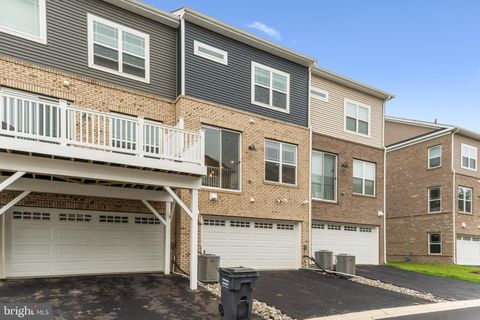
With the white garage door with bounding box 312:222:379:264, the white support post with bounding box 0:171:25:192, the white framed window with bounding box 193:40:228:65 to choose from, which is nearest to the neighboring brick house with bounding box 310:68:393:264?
the white garage door with bounding box 312:222:379:264

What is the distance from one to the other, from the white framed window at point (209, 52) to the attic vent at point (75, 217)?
6.69 meters

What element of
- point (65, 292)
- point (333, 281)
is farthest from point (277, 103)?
point (65, 292)

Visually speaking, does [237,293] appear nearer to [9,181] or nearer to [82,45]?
[9,181]

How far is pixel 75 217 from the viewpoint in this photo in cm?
1081

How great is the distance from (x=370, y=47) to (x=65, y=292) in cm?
2368

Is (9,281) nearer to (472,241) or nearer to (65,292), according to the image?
(65,292)

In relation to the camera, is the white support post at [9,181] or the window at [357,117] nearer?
the white support post at [9,181]

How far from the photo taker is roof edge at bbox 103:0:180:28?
38.9 feet

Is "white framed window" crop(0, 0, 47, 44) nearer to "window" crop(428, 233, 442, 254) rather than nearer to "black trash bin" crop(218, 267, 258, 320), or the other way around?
"black trash bin" crop(218, 267, 258, 320)

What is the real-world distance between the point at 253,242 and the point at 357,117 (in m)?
8.88

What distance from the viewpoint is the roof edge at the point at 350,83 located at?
1678 cm

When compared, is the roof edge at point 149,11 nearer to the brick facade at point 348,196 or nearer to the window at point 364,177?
the brick facade at point 348,196

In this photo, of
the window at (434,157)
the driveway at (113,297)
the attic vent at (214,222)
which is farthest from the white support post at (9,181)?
the window at (434,157)

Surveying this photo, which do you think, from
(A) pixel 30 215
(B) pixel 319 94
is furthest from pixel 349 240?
(A) pixel 30 215
